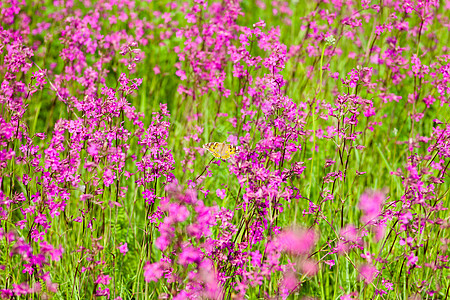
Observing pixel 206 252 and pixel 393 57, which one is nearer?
pixel 206 252

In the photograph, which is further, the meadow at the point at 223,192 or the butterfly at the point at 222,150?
the butterfly at the point at 222,150

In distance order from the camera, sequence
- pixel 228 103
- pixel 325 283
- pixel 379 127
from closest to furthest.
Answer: pixel 325 283 < pixel 379 127 < pixel 228 103

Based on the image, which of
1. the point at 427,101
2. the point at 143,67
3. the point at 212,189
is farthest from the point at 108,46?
the point at 427,101

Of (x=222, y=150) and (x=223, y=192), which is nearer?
(x=223, y=192)

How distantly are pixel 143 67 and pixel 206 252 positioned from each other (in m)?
4.59

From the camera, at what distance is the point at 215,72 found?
16.2 feet

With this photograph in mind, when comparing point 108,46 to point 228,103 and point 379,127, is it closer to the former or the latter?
point 228,103

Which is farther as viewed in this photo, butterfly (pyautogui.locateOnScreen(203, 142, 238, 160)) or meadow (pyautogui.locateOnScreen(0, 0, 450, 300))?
butterfly (pyautogui.locateOnScreen(203, 142, 238, 160))

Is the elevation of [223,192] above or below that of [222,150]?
below

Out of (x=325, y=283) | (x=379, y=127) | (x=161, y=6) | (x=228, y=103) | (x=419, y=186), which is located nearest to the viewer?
(x=419, y=186)

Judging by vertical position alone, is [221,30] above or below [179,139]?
above

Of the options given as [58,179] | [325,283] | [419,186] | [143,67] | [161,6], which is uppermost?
[161,6]

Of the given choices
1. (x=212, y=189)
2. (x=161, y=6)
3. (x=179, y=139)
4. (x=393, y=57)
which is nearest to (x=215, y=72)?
(x=179, y=139)

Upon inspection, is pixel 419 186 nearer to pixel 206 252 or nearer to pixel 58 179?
pixel 206 252
